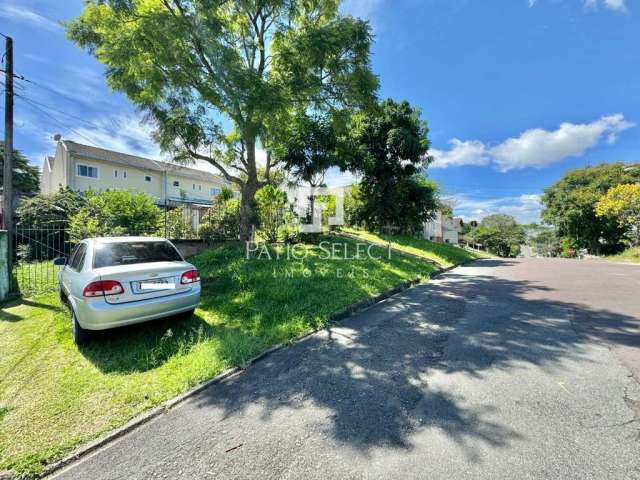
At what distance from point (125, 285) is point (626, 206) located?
102 ft

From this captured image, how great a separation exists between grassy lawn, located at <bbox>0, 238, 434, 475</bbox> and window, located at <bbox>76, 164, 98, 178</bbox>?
18.9 metres

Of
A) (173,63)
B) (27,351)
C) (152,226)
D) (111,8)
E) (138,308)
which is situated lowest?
(27,351)

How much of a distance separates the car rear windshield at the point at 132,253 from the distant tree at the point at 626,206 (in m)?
30.0

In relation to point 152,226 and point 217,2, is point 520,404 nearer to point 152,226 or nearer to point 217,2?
point 217,2

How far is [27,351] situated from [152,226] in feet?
22.8

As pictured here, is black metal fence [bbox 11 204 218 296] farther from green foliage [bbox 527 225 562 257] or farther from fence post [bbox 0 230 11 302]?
green foliage [bbox 527 225 562 257]

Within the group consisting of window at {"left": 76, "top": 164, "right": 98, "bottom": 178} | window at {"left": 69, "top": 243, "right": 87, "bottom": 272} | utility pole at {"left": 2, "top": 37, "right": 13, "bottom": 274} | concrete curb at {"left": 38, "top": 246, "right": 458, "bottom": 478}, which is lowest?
concrete curb at {"left": 38, "top": 246, "right": 458, "bottom": 478}

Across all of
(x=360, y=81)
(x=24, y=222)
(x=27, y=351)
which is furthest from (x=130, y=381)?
(x=24, y=222)

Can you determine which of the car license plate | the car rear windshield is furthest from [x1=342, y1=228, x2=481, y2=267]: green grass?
the car license plate

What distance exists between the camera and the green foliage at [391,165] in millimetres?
16125

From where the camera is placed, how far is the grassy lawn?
7.58 ft

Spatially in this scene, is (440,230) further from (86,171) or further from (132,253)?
(132,253)

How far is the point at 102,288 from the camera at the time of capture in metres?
3.47

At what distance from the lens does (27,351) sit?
3.66 meters
